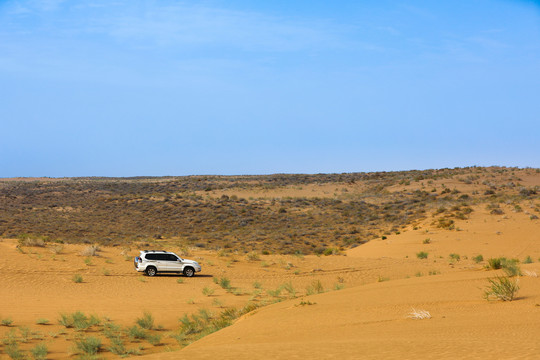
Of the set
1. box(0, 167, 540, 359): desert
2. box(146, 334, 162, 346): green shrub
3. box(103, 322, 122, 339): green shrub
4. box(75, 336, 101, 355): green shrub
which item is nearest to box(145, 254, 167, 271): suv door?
box(0, 167, 540, 359): desert

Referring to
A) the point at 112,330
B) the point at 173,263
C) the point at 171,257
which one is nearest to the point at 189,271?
the point at 173,263

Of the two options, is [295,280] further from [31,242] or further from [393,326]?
[393,326]

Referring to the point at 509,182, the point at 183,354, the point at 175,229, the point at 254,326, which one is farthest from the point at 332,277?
the point at 509,182

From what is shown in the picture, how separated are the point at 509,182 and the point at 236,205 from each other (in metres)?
36.0

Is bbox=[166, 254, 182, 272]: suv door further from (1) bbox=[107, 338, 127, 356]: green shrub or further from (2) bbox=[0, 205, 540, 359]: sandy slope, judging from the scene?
(1) bbox=[107, 338, 127, 356]: green shrub

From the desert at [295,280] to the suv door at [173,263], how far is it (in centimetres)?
62

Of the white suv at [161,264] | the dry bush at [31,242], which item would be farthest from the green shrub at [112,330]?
the dry bush at [31,242]

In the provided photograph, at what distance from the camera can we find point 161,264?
29.7 meters

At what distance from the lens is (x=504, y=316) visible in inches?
474

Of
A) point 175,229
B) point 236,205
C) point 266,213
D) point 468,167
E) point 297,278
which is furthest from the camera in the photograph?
point 468,167

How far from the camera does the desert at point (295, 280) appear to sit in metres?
11.5

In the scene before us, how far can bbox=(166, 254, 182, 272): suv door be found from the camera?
29911 mm

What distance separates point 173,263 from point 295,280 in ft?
22.6

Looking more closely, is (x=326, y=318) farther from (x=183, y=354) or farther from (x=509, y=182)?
(x=509, y=182)
